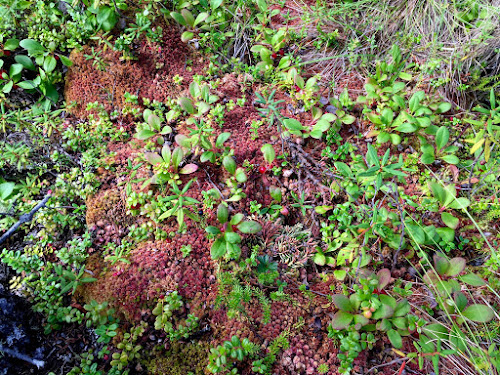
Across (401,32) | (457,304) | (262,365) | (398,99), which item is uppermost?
(401,32)

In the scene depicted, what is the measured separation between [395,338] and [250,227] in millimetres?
1081

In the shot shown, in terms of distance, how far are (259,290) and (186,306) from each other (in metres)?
0.48

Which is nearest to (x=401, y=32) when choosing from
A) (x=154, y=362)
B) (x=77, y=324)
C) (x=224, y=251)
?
(x=224, y=251)

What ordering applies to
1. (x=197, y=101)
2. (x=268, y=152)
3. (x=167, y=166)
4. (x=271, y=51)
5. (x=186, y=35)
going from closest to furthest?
(x=167, y=166), (x=268, y=152), (x=197, y=101), (x=186, y=35), (x=271, y=51)

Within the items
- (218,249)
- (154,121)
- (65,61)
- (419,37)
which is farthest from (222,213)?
(419,37)

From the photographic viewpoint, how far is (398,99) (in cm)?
245

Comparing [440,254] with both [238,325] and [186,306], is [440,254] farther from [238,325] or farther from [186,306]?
[186,306]

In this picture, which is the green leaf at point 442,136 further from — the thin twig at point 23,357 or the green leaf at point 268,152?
the thin twig at point 23,357

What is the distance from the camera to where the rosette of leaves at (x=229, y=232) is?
1.98 metres

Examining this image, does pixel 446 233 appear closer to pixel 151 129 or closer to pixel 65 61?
pixel 151 129

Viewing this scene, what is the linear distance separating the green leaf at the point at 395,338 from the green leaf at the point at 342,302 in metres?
0.24

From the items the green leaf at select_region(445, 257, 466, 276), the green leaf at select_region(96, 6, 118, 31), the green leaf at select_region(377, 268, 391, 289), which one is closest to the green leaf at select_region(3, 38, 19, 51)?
the green leaf at select_region(96, 6, 118, 31)

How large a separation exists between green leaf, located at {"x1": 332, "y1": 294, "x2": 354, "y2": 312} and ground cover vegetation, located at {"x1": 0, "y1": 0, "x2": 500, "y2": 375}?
15 millimetres

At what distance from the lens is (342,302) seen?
1.89 metres
